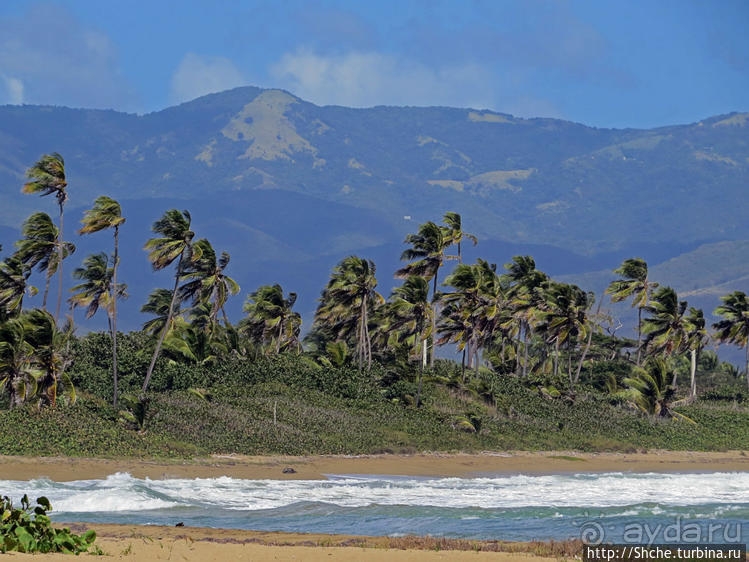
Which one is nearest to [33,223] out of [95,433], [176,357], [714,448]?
[176,357]

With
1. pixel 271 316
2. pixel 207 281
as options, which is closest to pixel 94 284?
pixel 207 281

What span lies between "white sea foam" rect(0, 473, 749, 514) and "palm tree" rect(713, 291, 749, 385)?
43811mm

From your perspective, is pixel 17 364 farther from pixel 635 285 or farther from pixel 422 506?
pixel 635 285

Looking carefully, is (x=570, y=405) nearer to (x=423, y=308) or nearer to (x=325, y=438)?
(x=423, y=308)

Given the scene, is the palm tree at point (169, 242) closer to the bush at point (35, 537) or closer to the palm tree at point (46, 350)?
the palm tree at point (46, 350)

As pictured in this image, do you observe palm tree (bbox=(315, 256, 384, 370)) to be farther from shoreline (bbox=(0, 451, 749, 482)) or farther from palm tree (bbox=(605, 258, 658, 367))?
palm tree (bbox=(605, 258, 658, 367))

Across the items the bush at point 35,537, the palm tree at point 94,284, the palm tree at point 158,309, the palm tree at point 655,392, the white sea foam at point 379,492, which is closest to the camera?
the bush at point 35,537

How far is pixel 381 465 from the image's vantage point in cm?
4372

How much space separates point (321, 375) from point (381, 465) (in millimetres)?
16524

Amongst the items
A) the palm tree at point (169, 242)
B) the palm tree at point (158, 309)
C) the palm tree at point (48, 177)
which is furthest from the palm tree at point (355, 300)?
the palm tree at point (48, 177)

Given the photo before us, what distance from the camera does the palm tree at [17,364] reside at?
3891cm

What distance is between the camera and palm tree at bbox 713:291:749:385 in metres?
81.1

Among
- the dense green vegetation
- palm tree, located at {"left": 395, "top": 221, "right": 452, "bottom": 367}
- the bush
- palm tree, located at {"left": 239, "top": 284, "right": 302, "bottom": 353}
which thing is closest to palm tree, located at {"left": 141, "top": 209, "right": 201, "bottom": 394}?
the dense green vegetation

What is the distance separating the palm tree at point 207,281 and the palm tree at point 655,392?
27.2 metres
